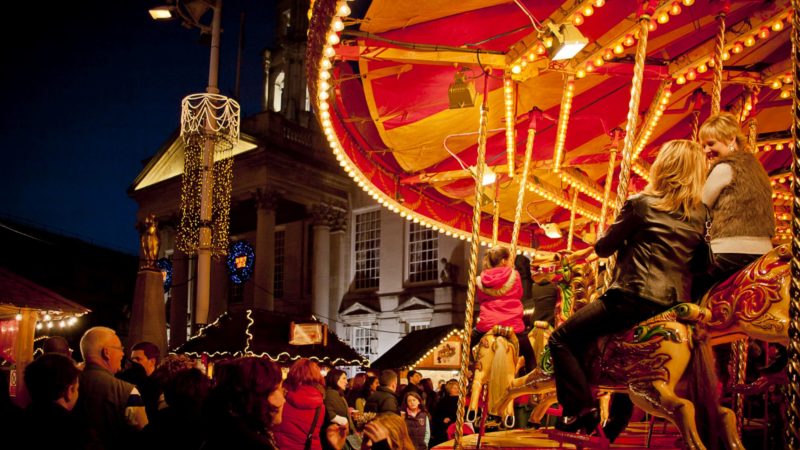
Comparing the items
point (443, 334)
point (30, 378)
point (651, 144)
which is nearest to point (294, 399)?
point (30, 378)

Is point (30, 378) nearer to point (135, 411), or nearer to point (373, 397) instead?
point (135, 411)

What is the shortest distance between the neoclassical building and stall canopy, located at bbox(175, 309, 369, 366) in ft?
49.5

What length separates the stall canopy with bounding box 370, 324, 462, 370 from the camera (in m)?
22.9

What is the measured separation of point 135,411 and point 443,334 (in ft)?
65.7

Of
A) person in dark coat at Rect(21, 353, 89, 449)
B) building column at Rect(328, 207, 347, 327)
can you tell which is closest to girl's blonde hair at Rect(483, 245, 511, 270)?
person in dark coat at Rect(21, 353, 89, 449)

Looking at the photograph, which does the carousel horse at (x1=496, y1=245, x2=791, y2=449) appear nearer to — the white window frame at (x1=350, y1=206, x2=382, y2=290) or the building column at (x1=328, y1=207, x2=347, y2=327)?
the white window frame at (x1=350, y1=206, x2=382, y2=290)

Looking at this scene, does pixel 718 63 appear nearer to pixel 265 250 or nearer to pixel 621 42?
pixel 621 42

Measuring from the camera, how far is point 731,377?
5641 mm

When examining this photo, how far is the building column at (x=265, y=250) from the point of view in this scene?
33.3 metres

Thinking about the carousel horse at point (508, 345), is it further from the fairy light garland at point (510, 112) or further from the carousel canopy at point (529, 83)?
the fairy light garland at point (510, 112)

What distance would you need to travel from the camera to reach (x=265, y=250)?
111 feet

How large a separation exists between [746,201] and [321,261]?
31510 millimetres

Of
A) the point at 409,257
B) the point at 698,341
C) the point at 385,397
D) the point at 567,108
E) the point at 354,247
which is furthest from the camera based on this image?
the point at 354,247

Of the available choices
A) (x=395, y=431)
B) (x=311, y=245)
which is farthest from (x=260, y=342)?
(x=311, y=245)
